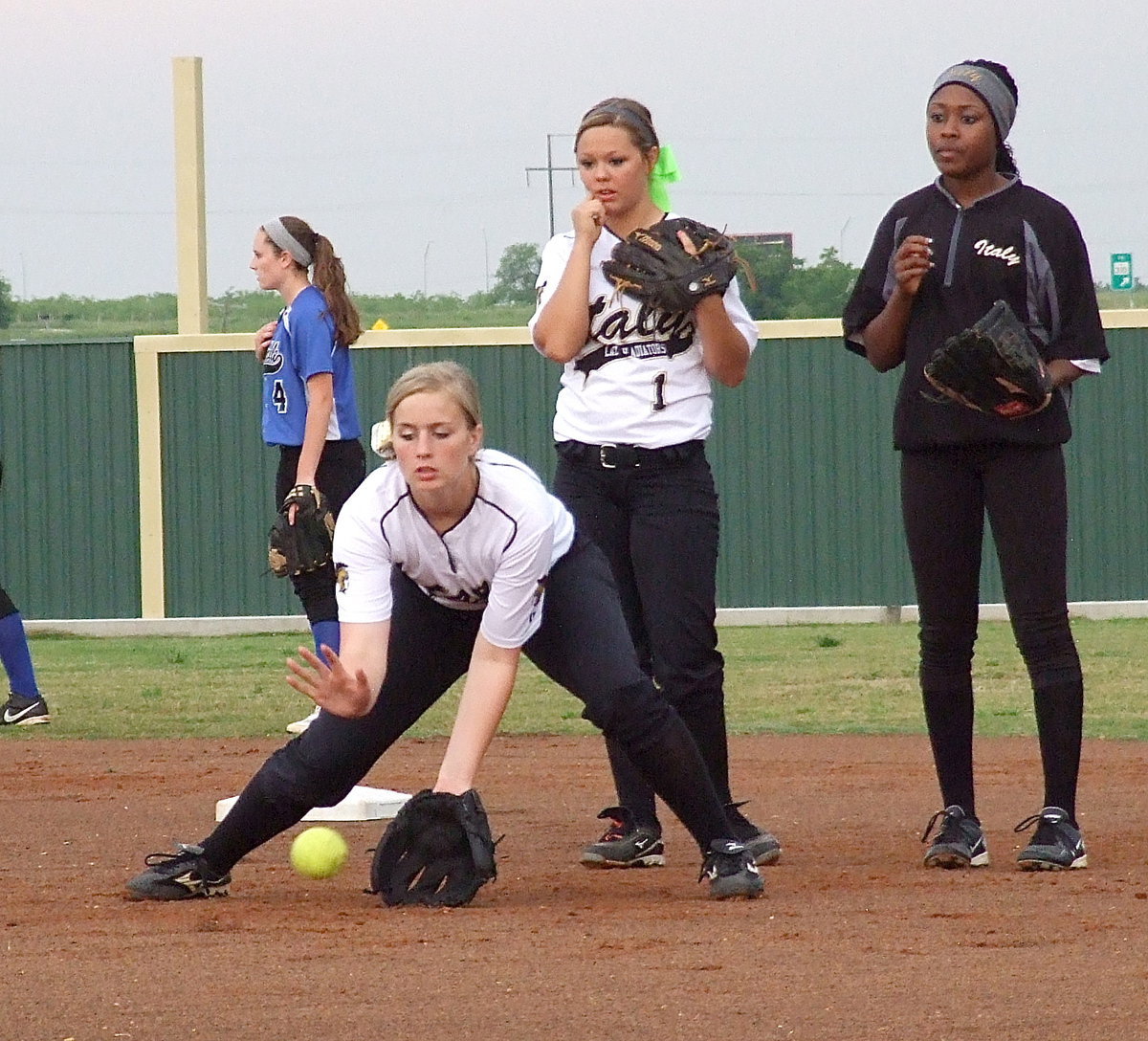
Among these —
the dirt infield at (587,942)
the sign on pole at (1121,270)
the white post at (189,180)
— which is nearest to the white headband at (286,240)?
the dirt infield at (587,942)

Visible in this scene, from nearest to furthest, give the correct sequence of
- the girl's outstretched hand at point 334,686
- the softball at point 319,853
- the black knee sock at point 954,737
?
the girl's outstretched hand at point 334,686 < the softball at point 319,853 < the black knee sock at point 954,737

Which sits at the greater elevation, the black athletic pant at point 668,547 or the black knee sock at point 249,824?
the black athletic pant at point 668,547

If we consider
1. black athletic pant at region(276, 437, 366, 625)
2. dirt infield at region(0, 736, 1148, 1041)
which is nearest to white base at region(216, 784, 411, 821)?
dirt infield at region(0, 736, 1148, 1041)

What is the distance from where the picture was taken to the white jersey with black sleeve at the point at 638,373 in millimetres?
5160

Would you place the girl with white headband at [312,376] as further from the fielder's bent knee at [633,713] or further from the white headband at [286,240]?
the fielder's bent knee at [633,713]

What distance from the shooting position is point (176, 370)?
54.8 ft

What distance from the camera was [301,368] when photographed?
719cm

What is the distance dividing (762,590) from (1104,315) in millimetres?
3643

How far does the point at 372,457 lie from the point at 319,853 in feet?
38.6

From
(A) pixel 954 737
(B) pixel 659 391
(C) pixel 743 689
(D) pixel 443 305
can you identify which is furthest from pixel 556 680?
(D) pixel 443 305

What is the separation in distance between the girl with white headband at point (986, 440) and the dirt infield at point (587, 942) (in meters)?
0.37

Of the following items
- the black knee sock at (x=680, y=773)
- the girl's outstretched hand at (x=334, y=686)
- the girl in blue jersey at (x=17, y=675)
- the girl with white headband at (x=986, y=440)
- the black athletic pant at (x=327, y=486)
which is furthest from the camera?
the girl in blue jersey at (x=17, y=675)

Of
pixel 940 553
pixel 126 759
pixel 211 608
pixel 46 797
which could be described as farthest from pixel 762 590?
pixel 940 553

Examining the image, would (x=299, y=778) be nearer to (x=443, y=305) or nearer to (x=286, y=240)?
(x=286, y=240)
